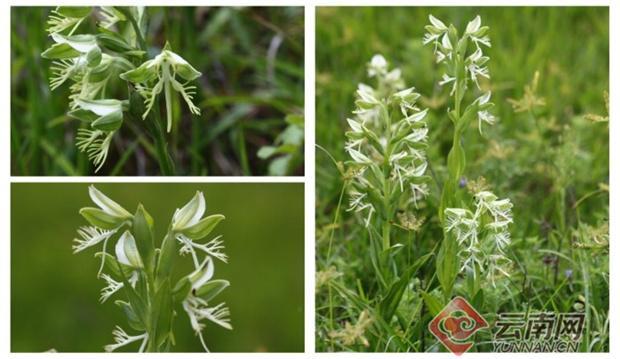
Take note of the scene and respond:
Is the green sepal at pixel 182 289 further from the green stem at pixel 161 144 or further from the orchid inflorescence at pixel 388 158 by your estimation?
the orchid inflorescence at pixel 388 158

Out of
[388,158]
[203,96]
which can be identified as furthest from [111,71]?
[203,96]

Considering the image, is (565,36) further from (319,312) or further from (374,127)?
(319,312)

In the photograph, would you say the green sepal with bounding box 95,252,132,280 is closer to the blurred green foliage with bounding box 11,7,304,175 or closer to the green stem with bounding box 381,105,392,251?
the green stem with bounding box 381,105,392,251

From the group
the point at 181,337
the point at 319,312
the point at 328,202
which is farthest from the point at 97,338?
the point at 328,202

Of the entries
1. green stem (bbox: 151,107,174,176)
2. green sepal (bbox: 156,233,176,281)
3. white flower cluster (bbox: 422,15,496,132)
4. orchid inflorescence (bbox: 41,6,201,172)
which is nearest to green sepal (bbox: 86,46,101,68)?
orchid inflorescence (bbox: 41,6,201,172)

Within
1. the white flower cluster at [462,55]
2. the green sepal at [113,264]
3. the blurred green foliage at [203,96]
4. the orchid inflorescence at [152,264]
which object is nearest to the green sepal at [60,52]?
the orchid inflorescence at [152,264]

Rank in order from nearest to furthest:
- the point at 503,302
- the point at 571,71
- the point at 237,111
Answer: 1. the point at 503,302
2. the point at 237,111
3. the point at 571,71

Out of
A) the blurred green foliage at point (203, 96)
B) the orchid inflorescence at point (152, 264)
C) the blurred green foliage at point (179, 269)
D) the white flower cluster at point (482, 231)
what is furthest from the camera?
the blurred green foliage at point (203, 96)
